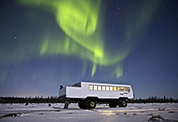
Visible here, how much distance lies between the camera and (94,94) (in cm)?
1889

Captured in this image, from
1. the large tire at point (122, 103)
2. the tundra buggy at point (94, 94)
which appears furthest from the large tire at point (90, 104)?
the large tire at point (122, 103)

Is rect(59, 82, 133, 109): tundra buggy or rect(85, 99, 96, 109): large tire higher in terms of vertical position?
rect(59, 82, 133, 109): tundra buggy

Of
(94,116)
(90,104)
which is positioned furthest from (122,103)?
(94,116)

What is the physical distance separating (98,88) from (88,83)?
159cm

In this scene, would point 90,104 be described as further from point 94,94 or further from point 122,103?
point 122,103

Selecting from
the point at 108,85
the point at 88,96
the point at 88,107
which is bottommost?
the point at 88,107

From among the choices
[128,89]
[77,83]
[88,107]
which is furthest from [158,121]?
[128,89]

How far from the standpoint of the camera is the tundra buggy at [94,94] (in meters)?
17.6

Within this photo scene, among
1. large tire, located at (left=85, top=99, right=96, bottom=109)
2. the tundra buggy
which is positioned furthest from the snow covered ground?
the tundra buggy

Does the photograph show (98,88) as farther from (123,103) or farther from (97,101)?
(123,103)

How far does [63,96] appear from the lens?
17.9 meters

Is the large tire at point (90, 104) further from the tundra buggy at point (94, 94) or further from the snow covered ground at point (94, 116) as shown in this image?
the snow covered ground at point (94, 116)

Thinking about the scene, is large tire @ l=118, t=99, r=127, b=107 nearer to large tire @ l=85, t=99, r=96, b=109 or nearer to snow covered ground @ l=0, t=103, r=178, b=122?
large tire @ l=85, t=99, r=96, b=109

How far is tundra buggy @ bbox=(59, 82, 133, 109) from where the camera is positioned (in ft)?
57.8
